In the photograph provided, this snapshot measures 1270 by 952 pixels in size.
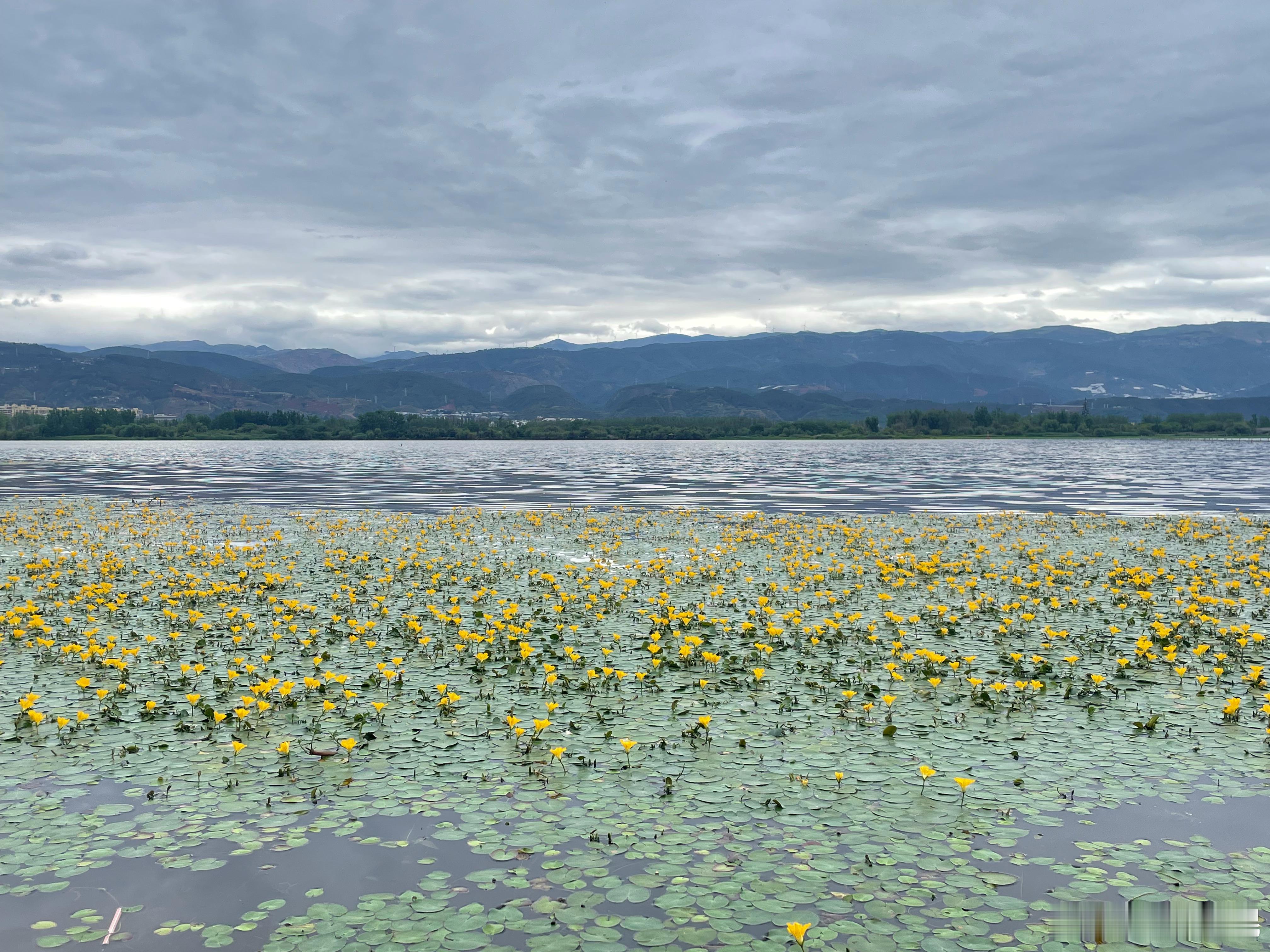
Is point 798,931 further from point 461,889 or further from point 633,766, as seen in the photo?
point 633,766

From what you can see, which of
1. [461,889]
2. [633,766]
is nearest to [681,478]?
[633,766]

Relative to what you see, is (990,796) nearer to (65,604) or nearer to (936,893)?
(936,893)

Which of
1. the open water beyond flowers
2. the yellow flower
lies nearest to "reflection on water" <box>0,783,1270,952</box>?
the open water beyond flowers

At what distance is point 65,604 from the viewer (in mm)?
17281

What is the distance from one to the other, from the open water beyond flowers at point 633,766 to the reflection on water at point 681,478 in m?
23.5

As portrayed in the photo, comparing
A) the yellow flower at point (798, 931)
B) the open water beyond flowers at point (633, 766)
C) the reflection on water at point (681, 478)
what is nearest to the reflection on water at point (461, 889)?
the open water beyond flowers at point (633, 766)

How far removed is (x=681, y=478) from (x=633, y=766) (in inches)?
2331

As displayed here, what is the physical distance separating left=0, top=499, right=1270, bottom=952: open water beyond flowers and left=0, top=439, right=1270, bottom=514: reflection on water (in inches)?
924

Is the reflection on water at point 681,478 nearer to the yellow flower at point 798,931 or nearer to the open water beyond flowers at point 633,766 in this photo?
the open water beyond flowers at point 633,766

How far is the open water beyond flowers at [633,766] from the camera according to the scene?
6.36 meters

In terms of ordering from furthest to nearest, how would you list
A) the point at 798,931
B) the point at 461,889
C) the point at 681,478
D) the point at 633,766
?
1. the point at 681,478
2. the point at 633,766
3. the point at 461,889
4. the point at 798,931

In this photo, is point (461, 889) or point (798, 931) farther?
point (461, 889)

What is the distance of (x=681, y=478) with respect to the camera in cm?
6819

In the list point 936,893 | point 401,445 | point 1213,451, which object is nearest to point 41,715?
point 936,893
